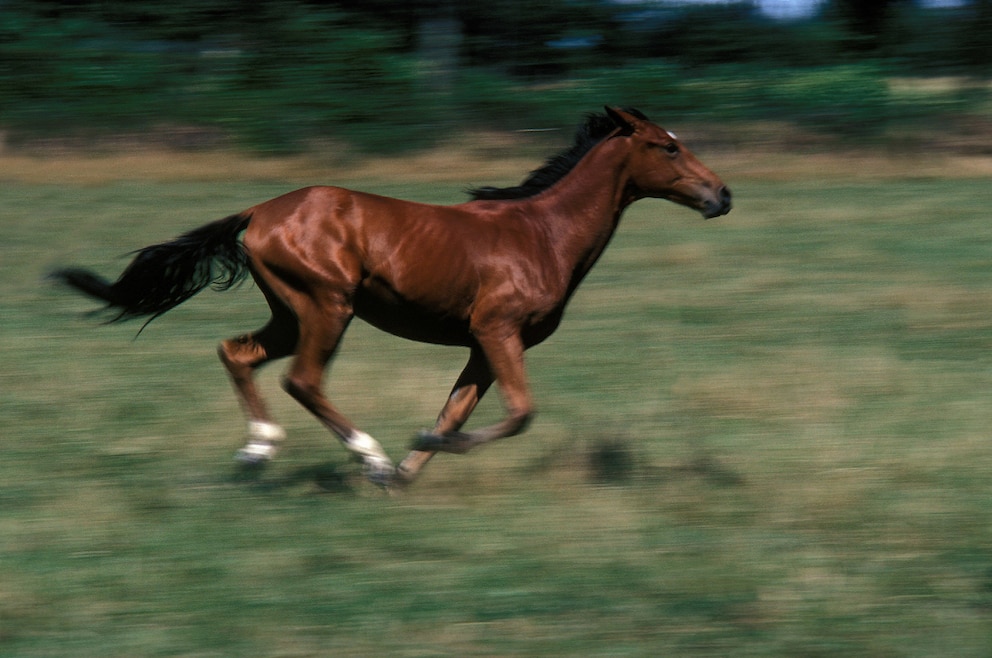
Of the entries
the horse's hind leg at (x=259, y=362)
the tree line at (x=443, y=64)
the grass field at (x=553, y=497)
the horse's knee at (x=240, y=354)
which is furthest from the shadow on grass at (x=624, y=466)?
the tree line at (x=443, y=64)

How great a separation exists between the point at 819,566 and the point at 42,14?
18462 mm

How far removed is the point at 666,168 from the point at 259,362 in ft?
7.03

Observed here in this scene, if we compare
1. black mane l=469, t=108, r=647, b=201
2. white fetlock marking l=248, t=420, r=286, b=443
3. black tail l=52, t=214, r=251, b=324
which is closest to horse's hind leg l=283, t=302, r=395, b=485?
white fetlock marking l=248, t=420, r=286, b=443

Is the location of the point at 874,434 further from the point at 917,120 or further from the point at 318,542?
the point at 917,120

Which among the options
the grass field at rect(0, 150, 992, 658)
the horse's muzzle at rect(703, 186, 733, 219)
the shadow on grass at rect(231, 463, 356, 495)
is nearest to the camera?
the grass field at rect(0, 150, 992, 658)

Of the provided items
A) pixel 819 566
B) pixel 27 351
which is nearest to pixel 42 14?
pixel 27 351

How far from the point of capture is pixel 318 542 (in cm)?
560

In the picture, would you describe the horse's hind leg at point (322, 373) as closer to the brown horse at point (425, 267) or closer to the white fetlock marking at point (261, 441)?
the brown horse at point (425, 267)

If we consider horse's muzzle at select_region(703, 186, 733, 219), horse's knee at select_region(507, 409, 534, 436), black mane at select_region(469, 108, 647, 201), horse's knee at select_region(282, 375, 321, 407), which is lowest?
horse's knee at select_region(507, 409, 534, 436)

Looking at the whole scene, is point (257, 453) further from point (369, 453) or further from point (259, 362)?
point (369, 453)

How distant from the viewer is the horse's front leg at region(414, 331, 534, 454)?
6.09 metres

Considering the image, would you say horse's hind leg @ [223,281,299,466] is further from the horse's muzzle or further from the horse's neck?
the horse's muzzle

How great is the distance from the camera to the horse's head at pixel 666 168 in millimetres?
6652

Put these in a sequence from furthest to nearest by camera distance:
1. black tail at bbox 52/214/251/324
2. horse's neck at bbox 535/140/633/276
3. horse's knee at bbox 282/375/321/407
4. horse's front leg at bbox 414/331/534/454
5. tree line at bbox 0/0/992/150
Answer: tree line at bbox 0/0/992/150, horse's neck at bbox 535/140/633/276, black tail at bbox 52/214/251/324, horse's knee at bbox 282/375/321/407, horse's front leg at bbox 414/331/534/454
